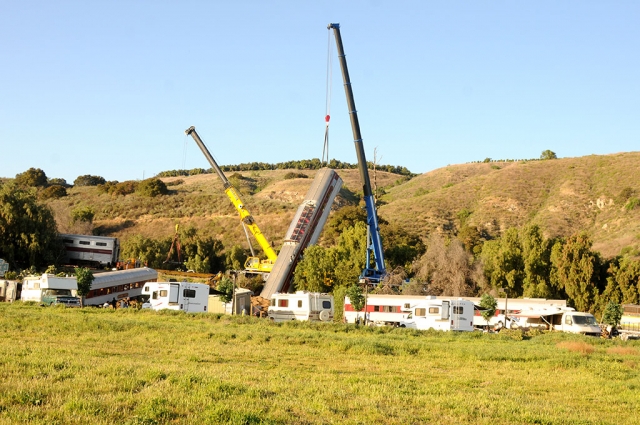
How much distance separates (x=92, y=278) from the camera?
135 ft

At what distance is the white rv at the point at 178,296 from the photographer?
1549 inches

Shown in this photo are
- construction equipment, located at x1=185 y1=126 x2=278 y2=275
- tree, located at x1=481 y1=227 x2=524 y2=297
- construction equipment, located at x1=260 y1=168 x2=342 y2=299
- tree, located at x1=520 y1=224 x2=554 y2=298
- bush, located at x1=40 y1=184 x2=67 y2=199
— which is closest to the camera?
tree, located at x1=520 y1=224 x2=554 y2=298

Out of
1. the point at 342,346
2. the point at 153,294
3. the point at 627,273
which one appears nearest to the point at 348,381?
the point at 342,346

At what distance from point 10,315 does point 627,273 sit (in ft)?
123

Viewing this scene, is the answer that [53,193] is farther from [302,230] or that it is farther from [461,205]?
[302,230]

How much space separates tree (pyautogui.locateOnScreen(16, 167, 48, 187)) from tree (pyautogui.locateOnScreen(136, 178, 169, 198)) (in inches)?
998

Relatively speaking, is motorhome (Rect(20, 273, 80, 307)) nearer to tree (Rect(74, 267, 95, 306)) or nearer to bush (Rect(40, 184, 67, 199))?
tree (Rect(74, 267, 95, 306))

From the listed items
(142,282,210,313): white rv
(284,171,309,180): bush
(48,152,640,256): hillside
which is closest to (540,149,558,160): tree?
(48,152,640,256): hillside

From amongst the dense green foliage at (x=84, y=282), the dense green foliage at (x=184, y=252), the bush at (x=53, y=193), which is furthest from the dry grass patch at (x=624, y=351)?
the bush at (x=53, y=193)

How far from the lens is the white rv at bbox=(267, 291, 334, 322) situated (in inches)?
1537

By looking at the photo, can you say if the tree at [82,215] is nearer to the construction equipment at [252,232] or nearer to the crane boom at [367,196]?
the construction equipment at [252,232]

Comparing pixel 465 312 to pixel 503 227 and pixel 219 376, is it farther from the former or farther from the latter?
pixel 503 227

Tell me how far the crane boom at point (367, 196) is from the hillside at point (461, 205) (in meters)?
29.0

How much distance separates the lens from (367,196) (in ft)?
180
